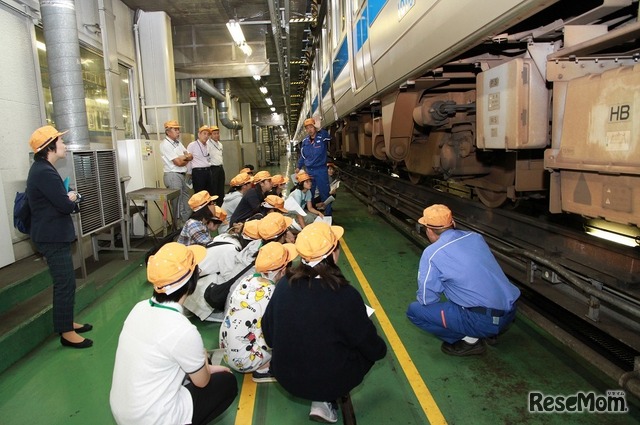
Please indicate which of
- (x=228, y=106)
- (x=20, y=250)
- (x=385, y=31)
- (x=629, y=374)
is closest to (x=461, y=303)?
(x=629, y=374)

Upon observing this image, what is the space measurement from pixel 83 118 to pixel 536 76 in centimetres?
445

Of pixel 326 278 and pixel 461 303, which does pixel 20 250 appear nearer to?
pixel 326 278

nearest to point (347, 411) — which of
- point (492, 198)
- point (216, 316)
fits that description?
point (216, 316)

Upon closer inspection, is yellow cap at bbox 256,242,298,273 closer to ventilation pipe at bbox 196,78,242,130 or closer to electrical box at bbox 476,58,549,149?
electrical box at bbox 476,58,549,149

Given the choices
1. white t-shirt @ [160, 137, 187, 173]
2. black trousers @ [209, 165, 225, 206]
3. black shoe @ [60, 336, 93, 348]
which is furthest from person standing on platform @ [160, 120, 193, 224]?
black shoe @ [60, 336, 93, 348]

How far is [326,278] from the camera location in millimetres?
2102

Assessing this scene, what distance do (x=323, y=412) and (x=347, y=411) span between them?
144 millimetres

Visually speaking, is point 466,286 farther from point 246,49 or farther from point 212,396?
point 246,49

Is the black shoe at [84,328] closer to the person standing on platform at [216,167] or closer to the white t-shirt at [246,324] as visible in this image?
the white t-shirt at [246,324]

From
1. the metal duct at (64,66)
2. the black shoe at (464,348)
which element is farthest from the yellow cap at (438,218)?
the metal duct at (64,66)

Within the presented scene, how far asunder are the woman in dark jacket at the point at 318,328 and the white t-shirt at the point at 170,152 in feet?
16.5

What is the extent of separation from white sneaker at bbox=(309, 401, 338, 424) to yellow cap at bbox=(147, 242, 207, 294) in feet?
3.68

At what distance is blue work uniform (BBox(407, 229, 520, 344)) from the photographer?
9.28ft

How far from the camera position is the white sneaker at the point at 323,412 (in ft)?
8.09
